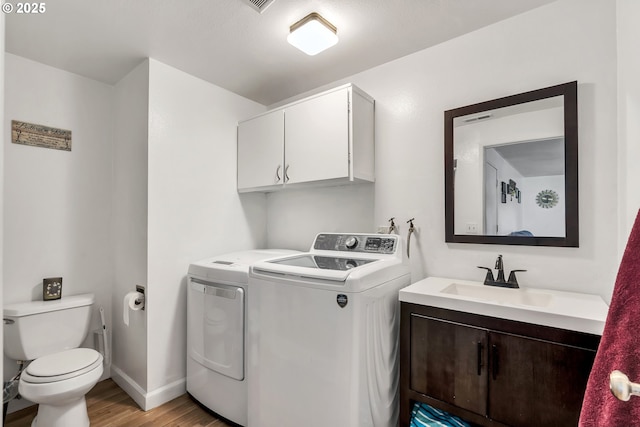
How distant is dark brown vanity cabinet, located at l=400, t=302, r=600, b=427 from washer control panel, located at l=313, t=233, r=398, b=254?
1.52ft

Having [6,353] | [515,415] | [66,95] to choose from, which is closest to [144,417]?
[6,353]

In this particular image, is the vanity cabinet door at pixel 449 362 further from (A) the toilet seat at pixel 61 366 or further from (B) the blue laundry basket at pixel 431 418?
(A) the toilet seat at pixel 61 366

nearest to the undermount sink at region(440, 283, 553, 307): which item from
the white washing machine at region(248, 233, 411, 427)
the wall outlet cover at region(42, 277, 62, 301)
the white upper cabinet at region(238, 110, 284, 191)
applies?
the white washing machine at region(248, 233, 411, 427)

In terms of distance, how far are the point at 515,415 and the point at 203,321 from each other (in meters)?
1.82

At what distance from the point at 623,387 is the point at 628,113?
1.26m

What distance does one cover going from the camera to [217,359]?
6.52 feet

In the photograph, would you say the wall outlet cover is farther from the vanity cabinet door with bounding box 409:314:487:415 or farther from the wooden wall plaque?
the vanity cabinet door with bounding box 409:314:487:415

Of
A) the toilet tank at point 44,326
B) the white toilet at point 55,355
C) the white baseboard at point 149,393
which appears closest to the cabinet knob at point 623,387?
the white toilet at point 55,355

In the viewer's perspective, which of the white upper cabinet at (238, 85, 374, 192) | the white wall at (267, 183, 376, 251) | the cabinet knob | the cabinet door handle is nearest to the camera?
the cabinet knob

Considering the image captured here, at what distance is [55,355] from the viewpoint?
1899mm

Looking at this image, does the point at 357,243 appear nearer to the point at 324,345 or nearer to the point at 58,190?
the point at 324,345

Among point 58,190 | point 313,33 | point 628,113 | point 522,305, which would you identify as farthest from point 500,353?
point 58,190

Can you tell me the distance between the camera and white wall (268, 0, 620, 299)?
150 cm

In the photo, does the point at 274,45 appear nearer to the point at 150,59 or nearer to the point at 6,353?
the point at 150,59
